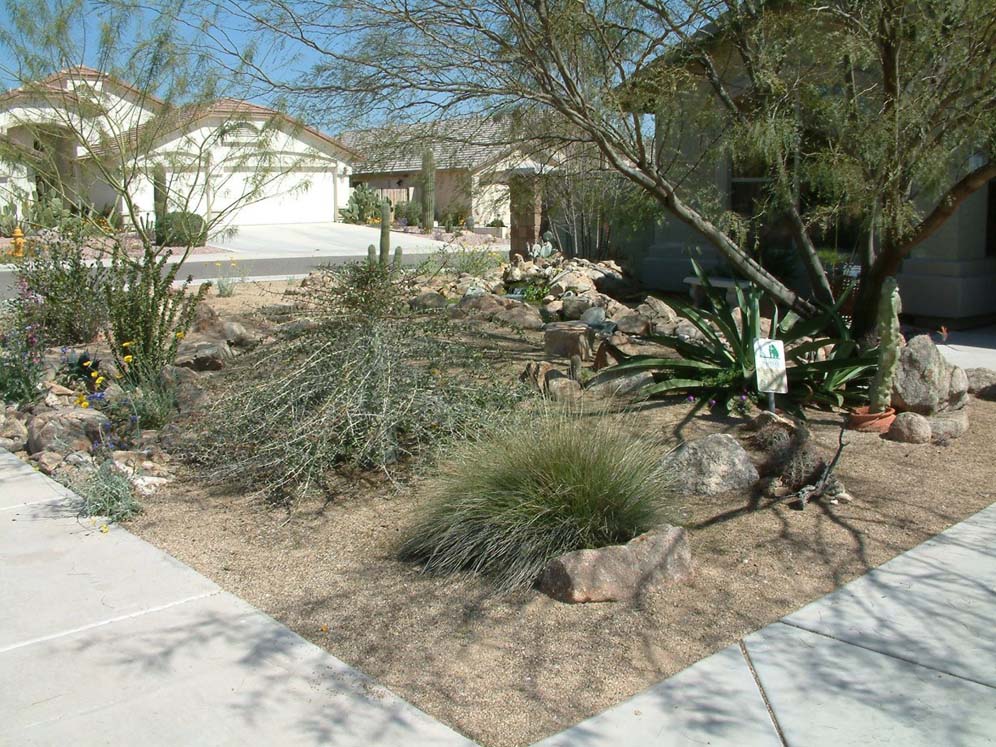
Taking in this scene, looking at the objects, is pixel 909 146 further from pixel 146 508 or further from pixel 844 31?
pixel 146 508

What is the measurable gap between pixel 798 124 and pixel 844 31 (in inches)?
35.8

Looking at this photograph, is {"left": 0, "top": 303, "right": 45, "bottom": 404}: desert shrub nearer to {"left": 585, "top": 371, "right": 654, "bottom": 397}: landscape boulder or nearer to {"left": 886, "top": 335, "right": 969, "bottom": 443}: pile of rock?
{"left": 585, "top": 371, "right": 654, "bottom": 397}: landscape boulder

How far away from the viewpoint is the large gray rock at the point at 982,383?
910 centimetres

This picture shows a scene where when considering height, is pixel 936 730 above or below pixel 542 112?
below

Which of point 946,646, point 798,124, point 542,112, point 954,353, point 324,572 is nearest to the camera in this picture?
point 946,646

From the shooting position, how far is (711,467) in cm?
662

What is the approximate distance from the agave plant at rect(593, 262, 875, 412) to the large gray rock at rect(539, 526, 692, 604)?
10.0 feet

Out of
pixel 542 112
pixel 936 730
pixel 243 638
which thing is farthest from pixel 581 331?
pixel 936 730

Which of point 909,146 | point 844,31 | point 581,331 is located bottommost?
point 581,331

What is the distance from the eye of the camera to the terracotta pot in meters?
7.88

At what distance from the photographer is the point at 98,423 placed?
26.4 ft

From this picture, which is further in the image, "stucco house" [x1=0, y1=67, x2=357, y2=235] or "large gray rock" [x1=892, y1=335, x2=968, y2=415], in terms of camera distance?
"stucco house" [x1=0, y1=67, x2=357, y2=235]

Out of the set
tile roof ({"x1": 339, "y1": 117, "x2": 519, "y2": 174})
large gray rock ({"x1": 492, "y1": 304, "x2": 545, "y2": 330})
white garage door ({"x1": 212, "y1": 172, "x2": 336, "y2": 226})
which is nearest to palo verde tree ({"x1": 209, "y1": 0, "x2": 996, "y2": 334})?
tile roof ({"x1": 339, "y1": 117, "x2": 519, "y2": 174})

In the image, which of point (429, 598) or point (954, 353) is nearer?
point (429, 598)
